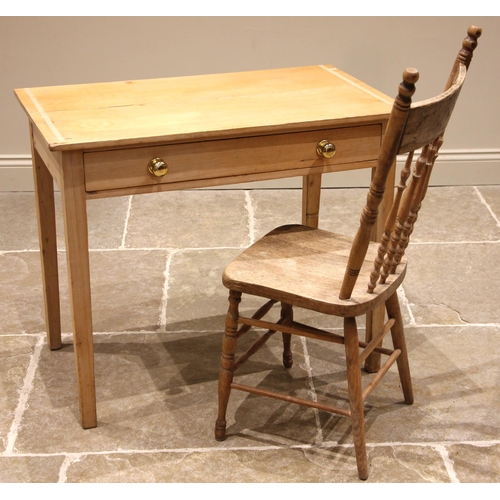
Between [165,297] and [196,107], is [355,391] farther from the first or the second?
[165,297]

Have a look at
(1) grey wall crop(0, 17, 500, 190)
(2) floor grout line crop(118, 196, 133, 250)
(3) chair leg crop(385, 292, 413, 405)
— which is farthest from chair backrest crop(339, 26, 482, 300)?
(1) grey wall crop(0, 17, 500, 190)

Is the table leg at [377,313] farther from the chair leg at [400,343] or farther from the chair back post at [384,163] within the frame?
the chair back post at [384,163]

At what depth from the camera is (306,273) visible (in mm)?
2303

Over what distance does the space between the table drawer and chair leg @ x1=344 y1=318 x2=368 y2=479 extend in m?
0.50

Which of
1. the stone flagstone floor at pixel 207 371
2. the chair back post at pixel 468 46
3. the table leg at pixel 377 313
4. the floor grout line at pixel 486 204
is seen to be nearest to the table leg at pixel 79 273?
the stone flagstone floor at pixel 207 371

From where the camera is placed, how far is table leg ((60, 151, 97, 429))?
2150 mm

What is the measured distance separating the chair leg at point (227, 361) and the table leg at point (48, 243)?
0.76m

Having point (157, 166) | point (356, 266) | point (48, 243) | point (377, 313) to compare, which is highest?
point (157, 166)

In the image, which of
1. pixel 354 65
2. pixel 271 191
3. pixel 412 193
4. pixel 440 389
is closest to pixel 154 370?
pixel 440 389

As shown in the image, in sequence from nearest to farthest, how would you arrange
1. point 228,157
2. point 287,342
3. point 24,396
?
point 228,157 < point 24,396 < point 287,342

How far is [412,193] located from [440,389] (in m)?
0.91

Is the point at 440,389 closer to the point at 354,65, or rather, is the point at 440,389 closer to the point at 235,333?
the point at 235,333

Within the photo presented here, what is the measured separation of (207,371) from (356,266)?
3.05 ft

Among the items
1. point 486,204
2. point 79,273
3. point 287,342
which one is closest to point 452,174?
point 486,204
